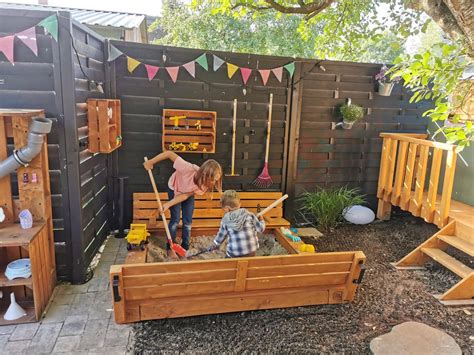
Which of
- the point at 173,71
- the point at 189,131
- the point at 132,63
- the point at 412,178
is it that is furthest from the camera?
the point at 412,178

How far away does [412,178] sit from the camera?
5227 mm

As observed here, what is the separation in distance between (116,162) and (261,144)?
6.71 ft

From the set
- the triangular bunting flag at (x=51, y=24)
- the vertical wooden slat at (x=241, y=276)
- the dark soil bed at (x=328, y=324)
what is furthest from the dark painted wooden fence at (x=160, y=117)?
the vertical wooden slat at (x=241, y=276)

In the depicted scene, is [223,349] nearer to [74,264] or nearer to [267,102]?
[74,264]

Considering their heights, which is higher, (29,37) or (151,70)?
(29,37)

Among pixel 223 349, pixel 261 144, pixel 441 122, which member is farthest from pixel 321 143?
pixel 223 349

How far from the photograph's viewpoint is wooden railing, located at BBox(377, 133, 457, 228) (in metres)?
4.39

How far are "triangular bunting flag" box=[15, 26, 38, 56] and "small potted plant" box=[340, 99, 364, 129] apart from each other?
4038mm

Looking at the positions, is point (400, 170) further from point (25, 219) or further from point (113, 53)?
point (25, 219)

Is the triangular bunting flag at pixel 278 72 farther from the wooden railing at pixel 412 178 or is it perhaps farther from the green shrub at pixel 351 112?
the wooden railing at pixel 412 178

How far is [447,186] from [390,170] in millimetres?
1332

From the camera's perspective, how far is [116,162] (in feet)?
16.0

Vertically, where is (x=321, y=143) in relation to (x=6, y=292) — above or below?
above

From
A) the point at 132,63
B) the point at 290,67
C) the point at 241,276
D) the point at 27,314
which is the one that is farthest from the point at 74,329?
the point at 290,67
